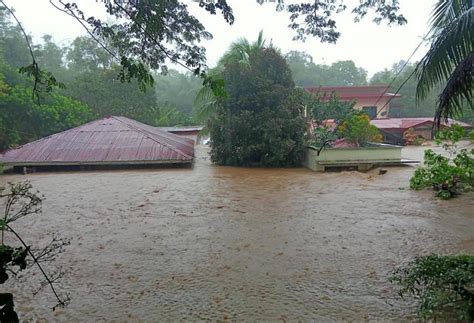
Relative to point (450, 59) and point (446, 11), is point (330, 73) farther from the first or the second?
point (450, 59)

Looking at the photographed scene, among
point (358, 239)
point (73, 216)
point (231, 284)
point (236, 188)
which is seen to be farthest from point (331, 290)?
point (236, 188)

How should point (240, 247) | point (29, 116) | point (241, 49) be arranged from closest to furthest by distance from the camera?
point (240, 247)
point (241, 49)
point (29, 116)

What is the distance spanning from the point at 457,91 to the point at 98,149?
14.1 meters

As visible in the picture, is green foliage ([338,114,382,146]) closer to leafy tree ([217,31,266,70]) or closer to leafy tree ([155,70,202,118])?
leafy tree ([217,31,266,70])

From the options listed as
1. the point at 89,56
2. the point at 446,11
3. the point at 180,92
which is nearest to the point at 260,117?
the point at 446,11

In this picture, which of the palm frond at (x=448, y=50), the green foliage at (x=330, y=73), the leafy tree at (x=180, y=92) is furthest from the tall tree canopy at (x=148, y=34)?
the green foliage at (x=330, y=73)

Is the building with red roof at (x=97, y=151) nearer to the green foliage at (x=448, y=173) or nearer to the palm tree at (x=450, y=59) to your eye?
the green foliage at (x=448, y=173)

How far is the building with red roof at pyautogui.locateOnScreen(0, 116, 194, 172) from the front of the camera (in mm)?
14516

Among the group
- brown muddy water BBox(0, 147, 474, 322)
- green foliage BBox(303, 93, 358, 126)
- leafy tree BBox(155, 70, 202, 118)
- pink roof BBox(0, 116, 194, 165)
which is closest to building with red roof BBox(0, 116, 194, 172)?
pink roof BBox(0, 116, 194, 165)

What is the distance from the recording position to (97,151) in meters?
15.2

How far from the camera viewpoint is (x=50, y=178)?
1311 cm

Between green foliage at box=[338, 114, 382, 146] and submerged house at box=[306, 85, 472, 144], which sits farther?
submerged house at box=[306, 85, 472, 144]

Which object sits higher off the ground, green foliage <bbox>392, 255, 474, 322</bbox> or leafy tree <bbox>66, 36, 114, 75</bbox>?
leafy tree <bbox>66, 36, 114, 75</bbox>

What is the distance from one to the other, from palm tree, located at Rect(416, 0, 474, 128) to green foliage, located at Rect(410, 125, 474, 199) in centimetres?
356
